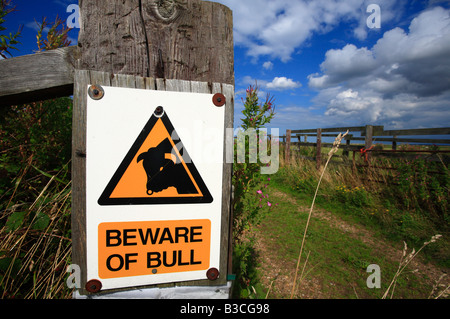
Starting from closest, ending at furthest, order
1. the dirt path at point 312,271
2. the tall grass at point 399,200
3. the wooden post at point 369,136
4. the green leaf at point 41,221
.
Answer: the green leaf at point 41,221 < the dirt path at point 312,271 < the tall grass at point 399,200 < the wooden post at point 369,136

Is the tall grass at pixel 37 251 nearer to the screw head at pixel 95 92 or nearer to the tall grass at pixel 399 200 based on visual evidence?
the screw head at pixel 95 92

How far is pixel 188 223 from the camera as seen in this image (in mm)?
990

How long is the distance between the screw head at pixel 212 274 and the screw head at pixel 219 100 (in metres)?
0.81

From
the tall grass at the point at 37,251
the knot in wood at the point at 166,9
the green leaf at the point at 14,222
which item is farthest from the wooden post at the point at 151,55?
the green leaf at the point at 14,222

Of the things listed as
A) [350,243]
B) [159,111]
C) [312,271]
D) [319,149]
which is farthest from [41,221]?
[319,149]

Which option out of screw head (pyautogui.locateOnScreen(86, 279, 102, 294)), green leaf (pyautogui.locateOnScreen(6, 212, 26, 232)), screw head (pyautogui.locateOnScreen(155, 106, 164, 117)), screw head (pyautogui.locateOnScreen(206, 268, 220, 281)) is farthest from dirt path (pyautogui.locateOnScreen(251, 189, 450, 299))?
green leaf (pyautogui.locateOnScreen(6, 212, 26, 232))

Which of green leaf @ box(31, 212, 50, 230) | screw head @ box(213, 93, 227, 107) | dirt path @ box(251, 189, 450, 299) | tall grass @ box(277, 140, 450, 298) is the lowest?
dirt path @ box(251, 189, 450, 299)

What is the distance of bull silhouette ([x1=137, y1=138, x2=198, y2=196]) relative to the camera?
3.14 feet

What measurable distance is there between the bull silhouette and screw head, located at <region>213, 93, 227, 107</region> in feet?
0.96

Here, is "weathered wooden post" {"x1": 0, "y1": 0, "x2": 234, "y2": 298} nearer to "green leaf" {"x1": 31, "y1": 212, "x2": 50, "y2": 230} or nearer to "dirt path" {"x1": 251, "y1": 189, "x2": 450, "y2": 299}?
"green leaf" {"x1": 31, "y1": 212, "x2": 50, "y2": 230}

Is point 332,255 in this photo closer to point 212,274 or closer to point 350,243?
point 350,243

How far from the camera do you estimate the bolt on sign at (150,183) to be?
3.07 ft
